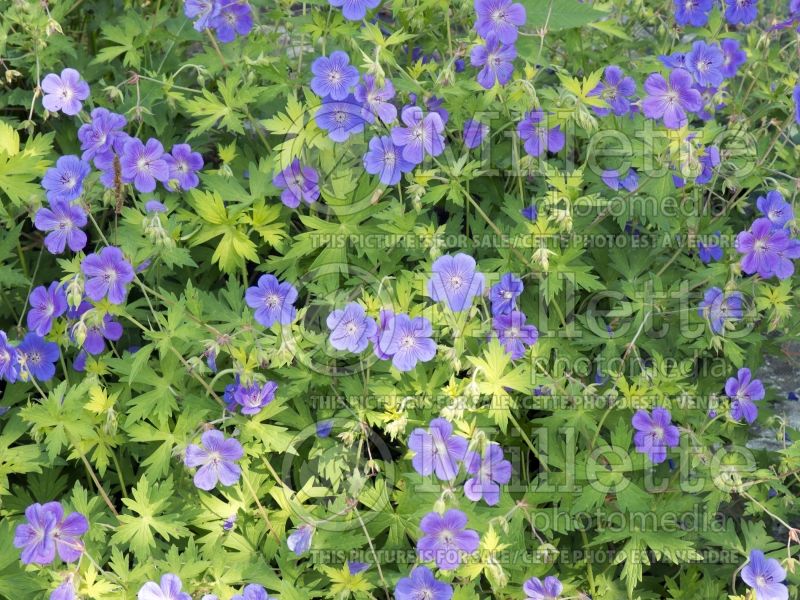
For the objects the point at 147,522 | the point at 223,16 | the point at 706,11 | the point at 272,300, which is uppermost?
the point at 706,11

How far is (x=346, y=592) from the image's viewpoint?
2.70 m

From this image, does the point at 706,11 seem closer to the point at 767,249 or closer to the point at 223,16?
the point at 767,249

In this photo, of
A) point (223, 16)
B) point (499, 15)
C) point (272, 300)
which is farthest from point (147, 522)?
point (499, 15)

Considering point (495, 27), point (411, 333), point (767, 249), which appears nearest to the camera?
point (411, 333)

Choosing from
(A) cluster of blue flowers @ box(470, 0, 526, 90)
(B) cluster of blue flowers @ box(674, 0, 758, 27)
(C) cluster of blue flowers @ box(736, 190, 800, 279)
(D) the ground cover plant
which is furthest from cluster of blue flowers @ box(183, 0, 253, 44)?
(C) cluster of blue flowers @ box(736, 190, 800, 279)

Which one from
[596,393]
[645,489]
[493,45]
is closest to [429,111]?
[493,45]

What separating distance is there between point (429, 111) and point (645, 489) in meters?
1.42

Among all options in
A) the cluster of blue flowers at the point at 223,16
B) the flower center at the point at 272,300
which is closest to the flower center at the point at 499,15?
the cluster of blue flowers at the point at 223,16

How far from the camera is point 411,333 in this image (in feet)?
8.98

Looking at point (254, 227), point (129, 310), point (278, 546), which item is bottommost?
point (278, 546)

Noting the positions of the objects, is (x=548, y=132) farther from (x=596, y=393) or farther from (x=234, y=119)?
(x=234, y=119)

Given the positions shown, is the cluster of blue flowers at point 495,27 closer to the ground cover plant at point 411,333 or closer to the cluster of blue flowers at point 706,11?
the ground cover plant at point 411,333

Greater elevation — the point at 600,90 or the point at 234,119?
the point at 600,90

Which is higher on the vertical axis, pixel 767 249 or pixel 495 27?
pixel 495 27
